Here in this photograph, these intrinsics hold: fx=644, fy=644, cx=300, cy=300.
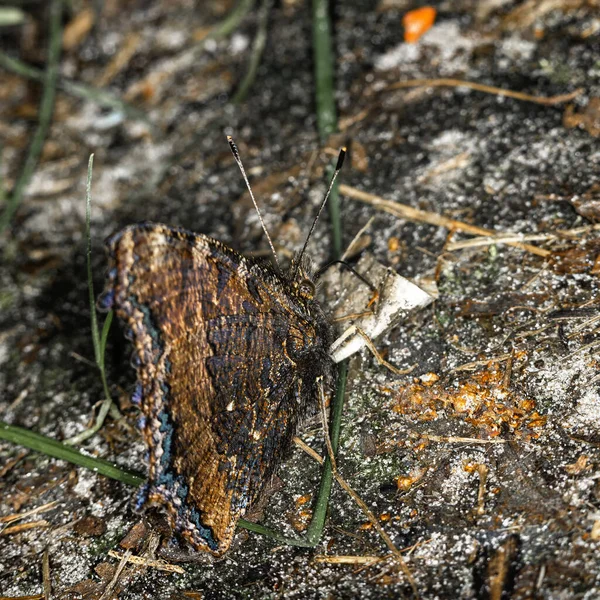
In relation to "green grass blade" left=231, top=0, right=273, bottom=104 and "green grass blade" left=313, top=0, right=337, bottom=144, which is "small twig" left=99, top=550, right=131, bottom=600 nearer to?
"green grass blade" left=313, top=0, right=337, bottom=144

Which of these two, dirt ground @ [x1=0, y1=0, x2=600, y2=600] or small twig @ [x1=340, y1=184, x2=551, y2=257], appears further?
small twig @ [x1=340, y1=184, x2=551, y2=257]

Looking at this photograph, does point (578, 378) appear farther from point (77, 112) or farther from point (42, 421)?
point (77, 112)

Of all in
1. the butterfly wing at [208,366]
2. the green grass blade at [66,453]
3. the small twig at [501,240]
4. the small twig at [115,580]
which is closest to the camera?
the butterfly wing at [208,366]

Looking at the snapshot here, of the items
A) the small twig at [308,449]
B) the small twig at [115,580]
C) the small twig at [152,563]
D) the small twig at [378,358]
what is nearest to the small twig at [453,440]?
the small twig at [378,358]

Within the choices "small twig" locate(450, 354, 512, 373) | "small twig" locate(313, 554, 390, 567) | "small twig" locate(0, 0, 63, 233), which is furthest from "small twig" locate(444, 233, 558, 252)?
"small twig" locate(0, 0, 63, 233)

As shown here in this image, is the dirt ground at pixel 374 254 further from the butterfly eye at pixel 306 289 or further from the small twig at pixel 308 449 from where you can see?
the butterfly eye at pixel 306 289

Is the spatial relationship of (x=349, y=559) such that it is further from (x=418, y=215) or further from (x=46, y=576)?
(x=418, y=215)

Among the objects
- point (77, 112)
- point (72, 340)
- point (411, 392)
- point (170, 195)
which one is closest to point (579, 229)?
point (411, 392)
